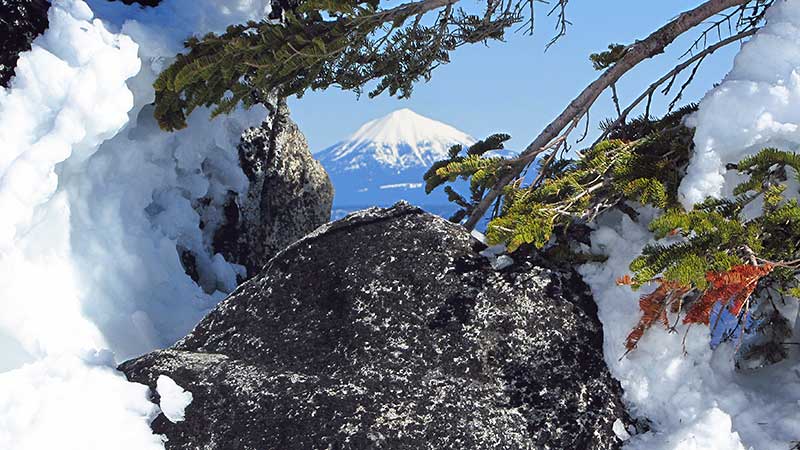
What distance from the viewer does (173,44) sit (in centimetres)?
690

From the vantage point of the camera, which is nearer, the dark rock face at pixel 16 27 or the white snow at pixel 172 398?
the white snow at pixel 172 398

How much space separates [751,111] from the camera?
445 cm

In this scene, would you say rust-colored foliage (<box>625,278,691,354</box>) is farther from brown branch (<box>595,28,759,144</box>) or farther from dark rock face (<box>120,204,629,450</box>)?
brown branch (<box>595,28,759,144</box>)

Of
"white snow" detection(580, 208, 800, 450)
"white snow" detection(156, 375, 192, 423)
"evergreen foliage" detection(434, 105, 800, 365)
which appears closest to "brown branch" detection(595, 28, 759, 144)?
"evergreen foliage" detection(434, 105, 800, 365)

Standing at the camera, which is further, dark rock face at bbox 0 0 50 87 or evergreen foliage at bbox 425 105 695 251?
dark rock face at bbox 0 0 50 87

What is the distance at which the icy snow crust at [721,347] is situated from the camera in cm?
412

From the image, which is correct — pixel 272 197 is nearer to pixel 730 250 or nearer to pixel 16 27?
pixel 16 27

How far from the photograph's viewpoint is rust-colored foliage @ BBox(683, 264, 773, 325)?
12.6 feet

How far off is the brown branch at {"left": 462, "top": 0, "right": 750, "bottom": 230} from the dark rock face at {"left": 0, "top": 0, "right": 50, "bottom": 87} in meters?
3.92

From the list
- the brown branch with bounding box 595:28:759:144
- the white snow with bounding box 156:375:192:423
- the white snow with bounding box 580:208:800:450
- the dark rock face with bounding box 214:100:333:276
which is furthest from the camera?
the dark rock face with bounding box 214:100:333:276

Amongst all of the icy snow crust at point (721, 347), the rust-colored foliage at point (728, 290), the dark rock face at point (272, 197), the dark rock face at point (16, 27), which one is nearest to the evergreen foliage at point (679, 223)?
the rust-colored foliage at point (728, 290)

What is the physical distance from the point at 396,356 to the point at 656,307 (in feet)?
5.13

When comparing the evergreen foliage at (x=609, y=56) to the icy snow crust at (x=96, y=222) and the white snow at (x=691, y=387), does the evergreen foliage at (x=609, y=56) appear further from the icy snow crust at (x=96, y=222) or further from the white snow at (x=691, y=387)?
the icy snow crust at (x=96, y=222)

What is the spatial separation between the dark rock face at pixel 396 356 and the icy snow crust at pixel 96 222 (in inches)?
19.9
